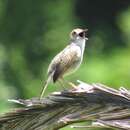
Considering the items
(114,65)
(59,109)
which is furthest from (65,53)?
(114,65)

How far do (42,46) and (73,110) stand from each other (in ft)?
48.6

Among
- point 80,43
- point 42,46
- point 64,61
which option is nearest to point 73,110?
point 64,61

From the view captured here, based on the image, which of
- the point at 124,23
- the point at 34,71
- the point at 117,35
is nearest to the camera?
the point at 34,71

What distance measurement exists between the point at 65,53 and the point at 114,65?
32.0 ft

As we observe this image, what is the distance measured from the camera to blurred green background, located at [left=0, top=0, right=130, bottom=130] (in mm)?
15586

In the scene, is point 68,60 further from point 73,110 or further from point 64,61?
point 73,110

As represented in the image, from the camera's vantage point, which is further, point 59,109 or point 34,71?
point 34,71

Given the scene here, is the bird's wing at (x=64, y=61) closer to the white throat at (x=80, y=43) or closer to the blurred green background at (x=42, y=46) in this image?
the white throat at (x=80, y=43)

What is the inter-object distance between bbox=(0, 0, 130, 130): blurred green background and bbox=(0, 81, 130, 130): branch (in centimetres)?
912

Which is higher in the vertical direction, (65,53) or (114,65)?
(114,65)

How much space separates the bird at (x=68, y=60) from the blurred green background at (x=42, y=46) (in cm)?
628

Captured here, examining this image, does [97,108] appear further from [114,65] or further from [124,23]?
[124,23]

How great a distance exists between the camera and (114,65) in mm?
16328

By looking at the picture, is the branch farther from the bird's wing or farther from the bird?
the bird's wing
